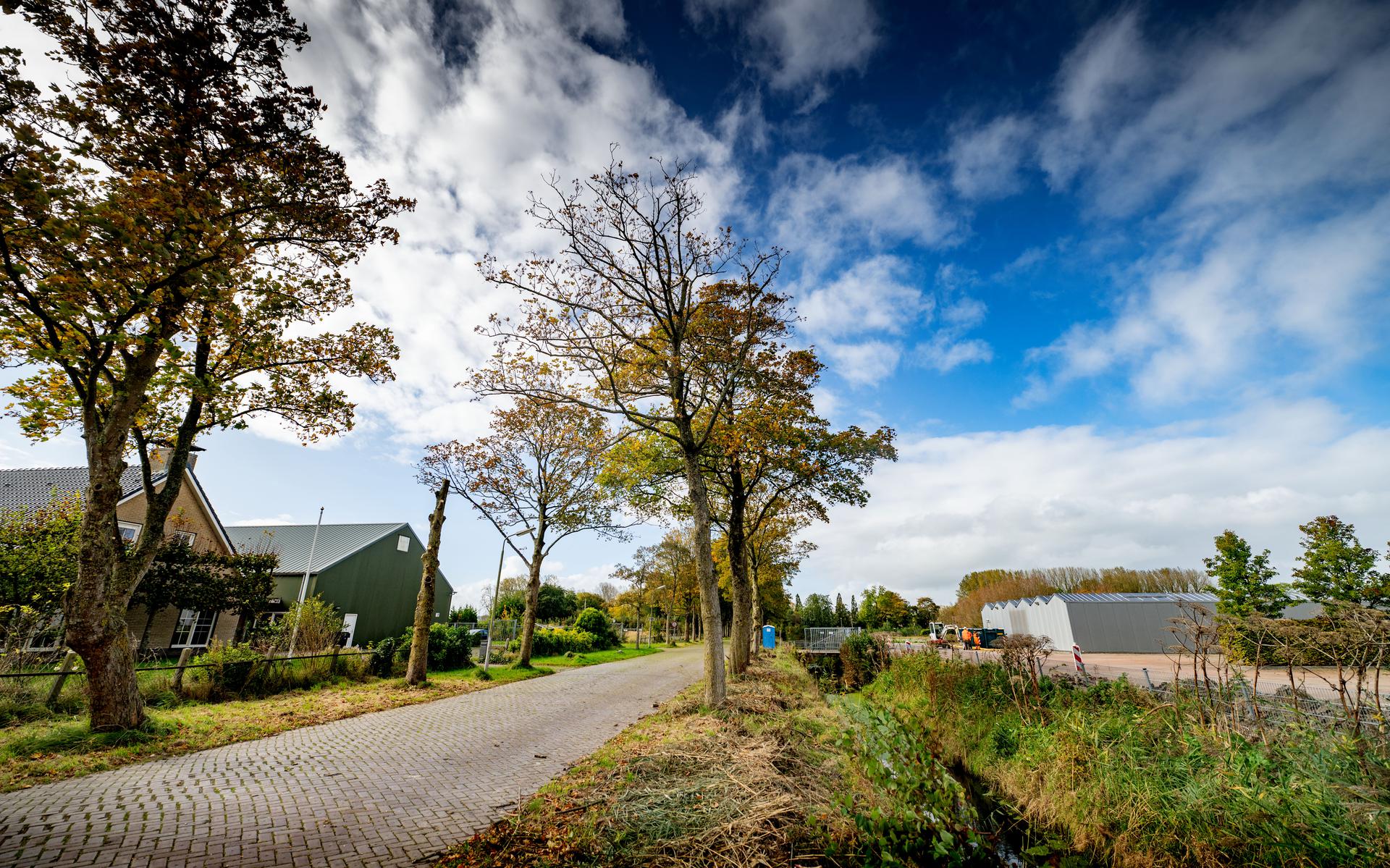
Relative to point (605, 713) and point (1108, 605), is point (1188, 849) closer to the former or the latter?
point (605, 713)

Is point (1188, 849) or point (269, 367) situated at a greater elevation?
point (269, 367)

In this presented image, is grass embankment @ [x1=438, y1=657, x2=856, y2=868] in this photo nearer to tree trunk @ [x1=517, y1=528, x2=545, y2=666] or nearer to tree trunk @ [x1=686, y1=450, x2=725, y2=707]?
tree trunk @ [x1=686, y1=450, x2=725, y2=707]

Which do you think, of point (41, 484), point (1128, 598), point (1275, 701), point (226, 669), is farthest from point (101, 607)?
point (1128, 598)

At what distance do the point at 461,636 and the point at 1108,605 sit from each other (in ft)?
125

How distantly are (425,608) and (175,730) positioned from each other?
20.3ft

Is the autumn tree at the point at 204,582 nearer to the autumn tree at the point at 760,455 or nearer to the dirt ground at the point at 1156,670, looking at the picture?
the autumn tree at the point at 760,455

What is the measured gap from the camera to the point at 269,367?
932cm

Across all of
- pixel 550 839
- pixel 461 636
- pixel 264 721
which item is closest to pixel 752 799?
pixel 550 839

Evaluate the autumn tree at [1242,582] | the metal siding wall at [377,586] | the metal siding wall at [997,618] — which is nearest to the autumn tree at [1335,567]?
the autumn tree at [1242,582]

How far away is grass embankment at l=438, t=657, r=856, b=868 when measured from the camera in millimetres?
3969

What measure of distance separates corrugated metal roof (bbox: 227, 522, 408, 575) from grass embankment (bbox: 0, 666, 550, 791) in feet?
48.0

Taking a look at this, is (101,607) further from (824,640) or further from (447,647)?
(824,640)

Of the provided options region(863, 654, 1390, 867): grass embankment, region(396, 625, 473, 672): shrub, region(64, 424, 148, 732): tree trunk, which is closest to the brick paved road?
region(64, 424, 148, 732): tree trunk

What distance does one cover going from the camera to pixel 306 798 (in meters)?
5.49
